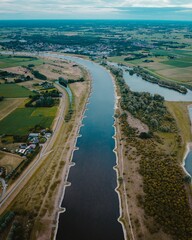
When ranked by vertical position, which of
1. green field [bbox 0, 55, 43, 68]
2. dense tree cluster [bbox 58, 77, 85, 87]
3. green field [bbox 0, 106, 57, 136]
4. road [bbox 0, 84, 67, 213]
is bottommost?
road [bbox 0, 84, 67, 213]

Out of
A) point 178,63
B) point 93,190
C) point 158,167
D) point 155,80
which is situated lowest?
point 93,190

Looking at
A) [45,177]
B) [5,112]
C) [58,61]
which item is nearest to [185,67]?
[58,61]

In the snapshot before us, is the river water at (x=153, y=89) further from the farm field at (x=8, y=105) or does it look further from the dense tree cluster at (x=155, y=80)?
the farm field at (x=8, y=105)

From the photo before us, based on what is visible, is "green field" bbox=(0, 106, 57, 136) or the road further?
"green field" bbox=(0, 106, 57, 136)

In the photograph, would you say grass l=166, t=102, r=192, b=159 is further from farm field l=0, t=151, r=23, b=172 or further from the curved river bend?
farm field l=0, t=151, r=23, b=172

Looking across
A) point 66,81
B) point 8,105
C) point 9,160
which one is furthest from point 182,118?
point 66,81

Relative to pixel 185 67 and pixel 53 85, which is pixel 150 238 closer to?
pixel 53 85

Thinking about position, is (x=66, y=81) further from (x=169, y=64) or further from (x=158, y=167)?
(x=158, y=167)

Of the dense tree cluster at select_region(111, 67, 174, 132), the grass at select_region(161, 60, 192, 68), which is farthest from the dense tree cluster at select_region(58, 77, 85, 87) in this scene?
the grass at select_region(161, 60, 192, 68)
